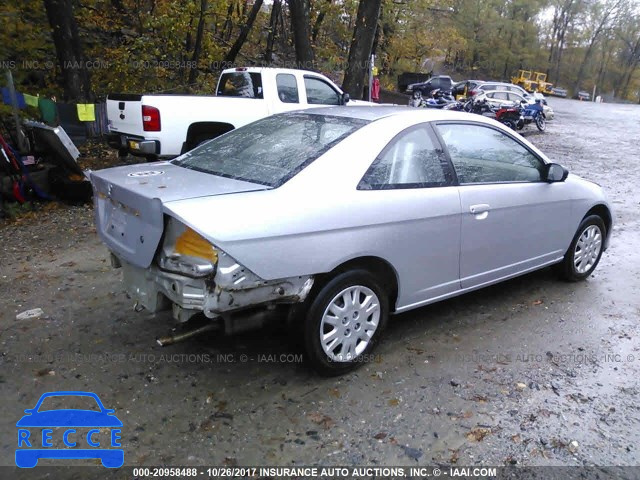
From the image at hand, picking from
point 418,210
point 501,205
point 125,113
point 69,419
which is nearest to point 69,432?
point 69,419

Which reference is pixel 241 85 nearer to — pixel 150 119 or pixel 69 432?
pixel 150 119

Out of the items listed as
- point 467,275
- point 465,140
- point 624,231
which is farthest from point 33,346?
point 624,231

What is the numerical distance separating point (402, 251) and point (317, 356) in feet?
3.00

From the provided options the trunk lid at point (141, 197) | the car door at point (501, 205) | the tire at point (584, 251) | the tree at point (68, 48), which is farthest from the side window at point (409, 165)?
the tree at point (68, 48)

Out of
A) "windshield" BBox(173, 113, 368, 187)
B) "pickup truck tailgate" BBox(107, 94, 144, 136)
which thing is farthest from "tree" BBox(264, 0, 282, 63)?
"windshield" BBox(173, 113, 368, 187)

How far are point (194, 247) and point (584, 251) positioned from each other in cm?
405

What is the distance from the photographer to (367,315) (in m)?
3.43

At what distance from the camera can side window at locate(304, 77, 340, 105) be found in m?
9.84

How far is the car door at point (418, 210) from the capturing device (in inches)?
134

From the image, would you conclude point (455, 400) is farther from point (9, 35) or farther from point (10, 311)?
point (9, 35)

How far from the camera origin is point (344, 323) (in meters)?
3.32

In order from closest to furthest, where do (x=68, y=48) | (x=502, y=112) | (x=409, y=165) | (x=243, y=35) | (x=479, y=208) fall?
(x=409, y=165), (x=479, y=208), (x=68, y=48), (x=243, y=35), (x=502, y=112)

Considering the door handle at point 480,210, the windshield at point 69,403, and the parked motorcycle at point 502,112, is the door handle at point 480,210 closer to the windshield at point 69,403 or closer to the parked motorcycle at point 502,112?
the windshield at point 69,403

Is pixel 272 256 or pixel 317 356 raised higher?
pixel 272 256
